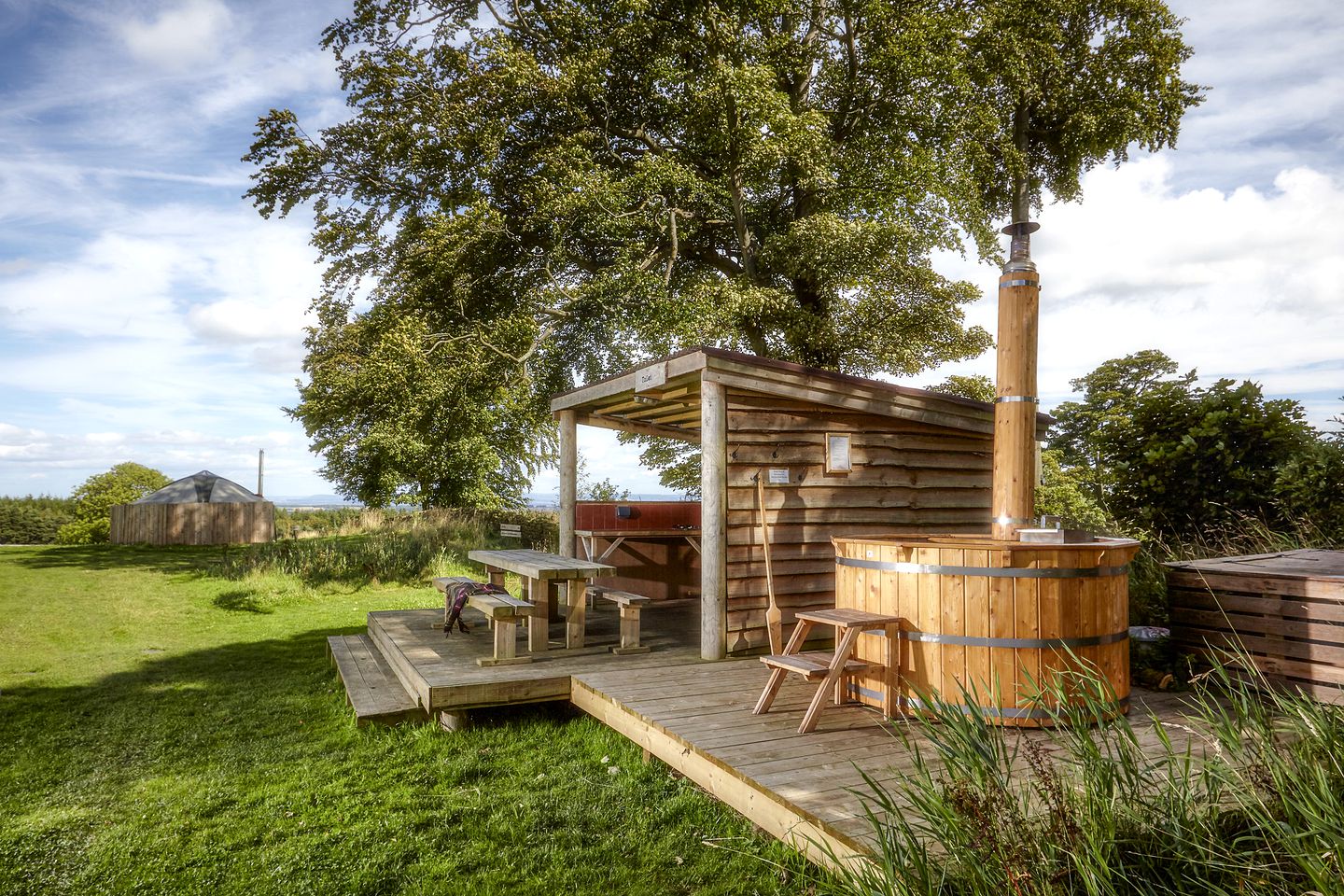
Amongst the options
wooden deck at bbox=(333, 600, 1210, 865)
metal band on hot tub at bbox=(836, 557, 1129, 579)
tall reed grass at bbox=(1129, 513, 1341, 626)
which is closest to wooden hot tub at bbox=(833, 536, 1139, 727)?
metal band on hot tub at bbox=(836, 557, 1129, 579)

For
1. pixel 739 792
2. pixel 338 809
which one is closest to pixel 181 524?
pixel 338 809

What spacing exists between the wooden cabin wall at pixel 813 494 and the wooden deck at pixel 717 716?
80 cm

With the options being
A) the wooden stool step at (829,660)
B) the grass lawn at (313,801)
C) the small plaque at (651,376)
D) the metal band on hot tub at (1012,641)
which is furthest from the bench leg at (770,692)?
the small plaque at (651,376)

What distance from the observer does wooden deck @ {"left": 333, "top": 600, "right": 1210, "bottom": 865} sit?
11.5ft

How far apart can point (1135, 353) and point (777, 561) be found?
23187mm

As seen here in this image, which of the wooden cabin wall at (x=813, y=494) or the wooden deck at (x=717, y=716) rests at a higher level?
the wooden cabin wall at (x=813, y=494)

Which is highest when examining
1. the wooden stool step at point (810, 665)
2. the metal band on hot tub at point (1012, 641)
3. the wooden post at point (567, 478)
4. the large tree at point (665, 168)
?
the large tree at point (665, 168)

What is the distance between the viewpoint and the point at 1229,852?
7.75ft

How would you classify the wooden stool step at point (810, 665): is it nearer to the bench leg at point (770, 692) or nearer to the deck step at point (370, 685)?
the bench leg at point (770, 692)

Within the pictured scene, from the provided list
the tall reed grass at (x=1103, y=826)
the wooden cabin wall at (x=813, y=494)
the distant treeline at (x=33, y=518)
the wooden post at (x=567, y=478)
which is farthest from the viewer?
the distant treeline at (x=33, y=518)

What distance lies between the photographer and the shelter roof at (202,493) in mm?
22500

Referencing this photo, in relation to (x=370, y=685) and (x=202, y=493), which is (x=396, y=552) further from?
(x=202, y=493)

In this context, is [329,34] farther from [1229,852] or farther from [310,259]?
[1229,852]

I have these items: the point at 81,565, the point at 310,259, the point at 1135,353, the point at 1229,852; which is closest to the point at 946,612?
the point at 1229,852
